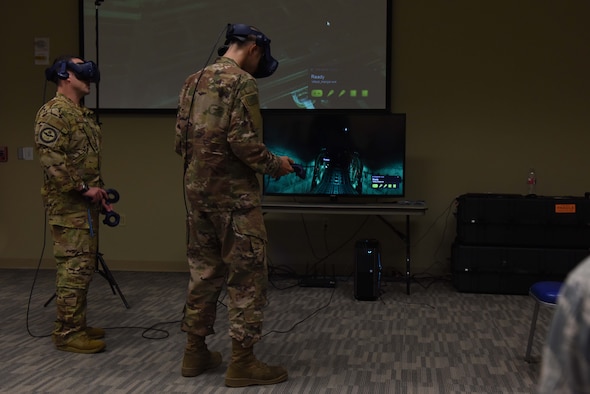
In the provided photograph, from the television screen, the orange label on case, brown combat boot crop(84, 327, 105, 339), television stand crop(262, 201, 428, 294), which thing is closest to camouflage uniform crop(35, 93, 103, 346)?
brown combat boot crop(84, 327, 105, 339)

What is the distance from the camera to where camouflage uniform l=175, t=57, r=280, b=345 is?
2.38 metres

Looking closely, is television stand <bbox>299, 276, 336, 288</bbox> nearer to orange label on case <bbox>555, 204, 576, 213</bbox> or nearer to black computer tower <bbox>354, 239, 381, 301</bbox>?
black computer tower <bbox>354, 239, 381, 301</bbox>

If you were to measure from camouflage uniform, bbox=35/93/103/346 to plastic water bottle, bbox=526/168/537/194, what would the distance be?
11.3 feet

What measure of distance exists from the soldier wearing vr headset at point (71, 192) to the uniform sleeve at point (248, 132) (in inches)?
36.8

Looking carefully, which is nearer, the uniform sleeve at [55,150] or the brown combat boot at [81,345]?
the uniform sleeve at [55,150]

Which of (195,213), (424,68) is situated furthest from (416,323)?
(424,68)

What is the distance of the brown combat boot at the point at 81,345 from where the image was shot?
2.90 meters

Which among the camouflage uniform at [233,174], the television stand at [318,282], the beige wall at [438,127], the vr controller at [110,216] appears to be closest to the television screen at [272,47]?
the beige wall at [438,127]

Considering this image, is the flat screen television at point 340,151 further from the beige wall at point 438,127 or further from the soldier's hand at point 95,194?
the soldier's hand at point 95,194

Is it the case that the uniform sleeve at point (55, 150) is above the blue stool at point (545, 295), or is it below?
above

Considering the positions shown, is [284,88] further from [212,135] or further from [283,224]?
[212,135]

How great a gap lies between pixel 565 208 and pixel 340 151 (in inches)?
67.8

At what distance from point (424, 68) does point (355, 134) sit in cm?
90

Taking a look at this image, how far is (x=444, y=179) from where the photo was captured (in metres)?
4.96
